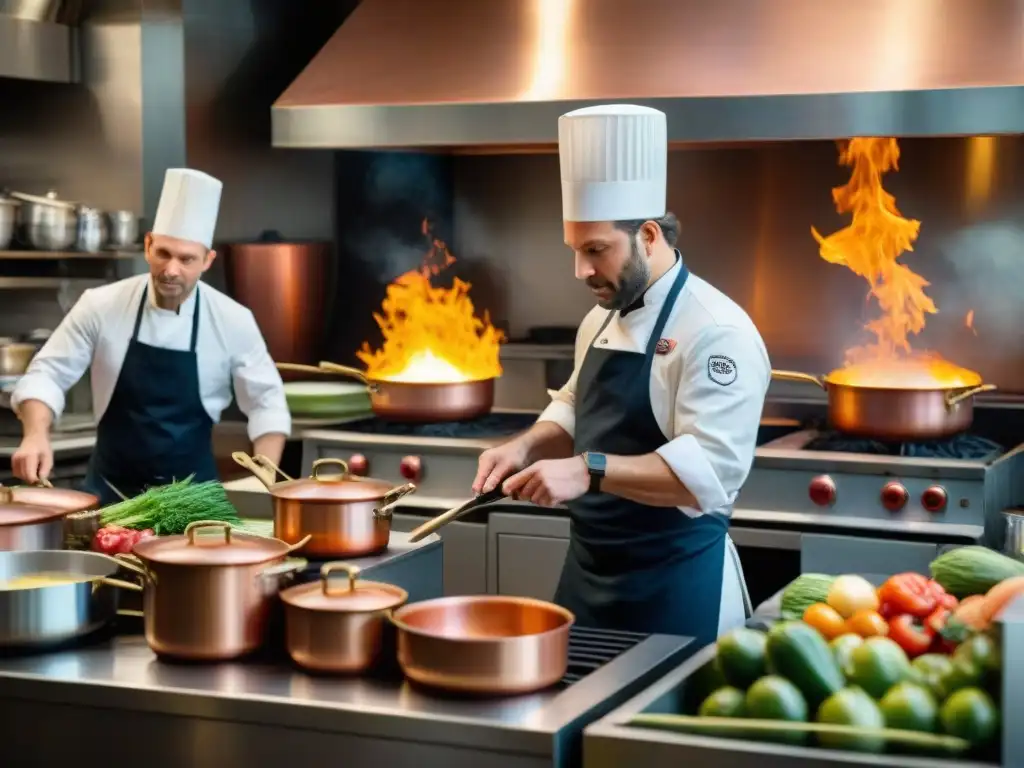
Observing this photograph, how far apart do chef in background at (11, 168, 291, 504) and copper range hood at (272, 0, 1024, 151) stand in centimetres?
60

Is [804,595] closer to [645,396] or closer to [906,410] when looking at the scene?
[645,396]

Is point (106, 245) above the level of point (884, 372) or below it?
above

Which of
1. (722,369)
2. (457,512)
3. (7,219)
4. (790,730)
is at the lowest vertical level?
(790,730)

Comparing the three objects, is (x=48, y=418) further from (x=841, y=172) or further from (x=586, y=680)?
(x=841, y=172)

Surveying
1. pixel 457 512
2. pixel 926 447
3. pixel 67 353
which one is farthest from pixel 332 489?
pixel 926 447

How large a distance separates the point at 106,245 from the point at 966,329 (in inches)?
→ 105

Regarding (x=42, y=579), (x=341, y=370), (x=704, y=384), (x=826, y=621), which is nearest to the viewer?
(x=826, y=621)

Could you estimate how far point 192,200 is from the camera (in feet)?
13.6

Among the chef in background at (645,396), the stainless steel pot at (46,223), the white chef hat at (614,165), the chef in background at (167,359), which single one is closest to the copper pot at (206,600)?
the chef in background at (645,396)

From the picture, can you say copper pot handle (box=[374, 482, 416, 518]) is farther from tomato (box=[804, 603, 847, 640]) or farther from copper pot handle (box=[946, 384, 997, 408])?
copper pot handle (box=[946, 384, 997, 408])

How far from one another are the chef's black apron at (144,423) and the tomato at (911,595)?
2350mm

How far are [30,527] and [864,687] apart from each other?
4.87ft

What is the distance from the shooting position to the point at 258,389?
4250 mm

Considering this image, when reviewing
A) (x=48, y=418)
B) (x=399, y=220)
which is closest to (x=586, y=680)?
(x=48, y=418)
